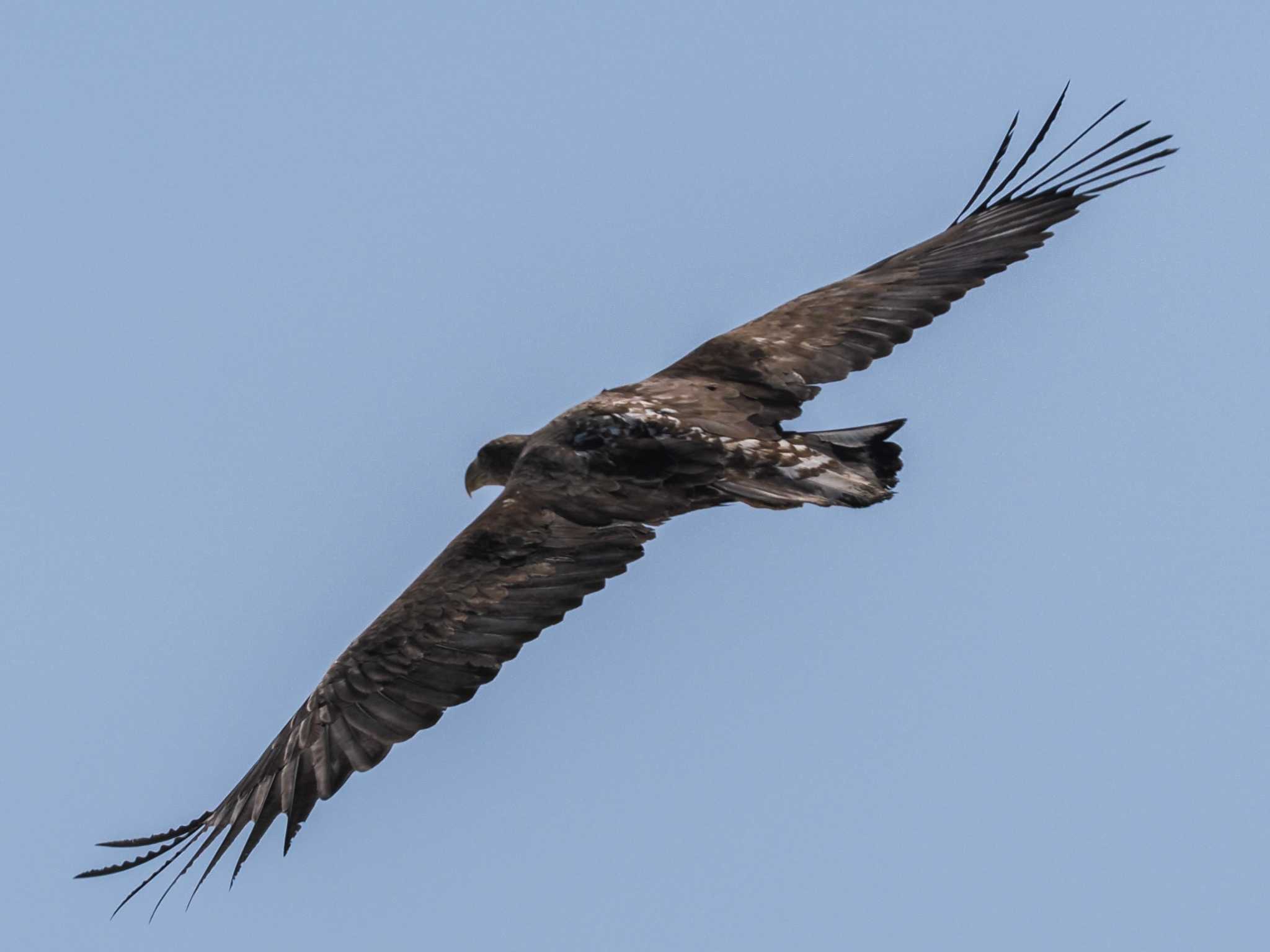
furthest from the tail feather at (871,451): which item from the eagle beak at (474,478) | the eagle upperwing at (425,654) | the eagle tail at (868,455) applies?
the eagle beak at (474,478)

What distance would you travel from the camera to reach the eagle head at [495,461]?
13172 mm

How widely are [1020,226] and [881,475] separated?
2179 mm

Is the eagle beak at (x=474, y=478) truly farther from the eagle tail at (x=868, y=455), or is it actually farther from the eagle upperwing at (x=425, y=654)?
the eagle tail at (x=868, y=455)

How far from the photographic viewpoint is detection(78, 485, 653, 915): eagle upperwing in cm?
1081

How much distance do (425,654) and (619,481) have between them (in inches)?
60.1

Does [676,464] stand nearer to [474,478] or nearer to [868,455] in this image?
[868,455]

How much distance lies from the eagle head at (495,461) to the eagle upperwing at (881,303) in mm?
930

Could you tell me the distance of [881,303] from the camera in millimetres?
13367

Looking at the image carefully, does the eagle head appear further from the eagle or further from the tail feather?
the tail feather

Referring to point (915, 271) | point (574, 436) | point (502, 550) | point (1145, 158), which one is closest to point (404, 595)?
point (502, 550)

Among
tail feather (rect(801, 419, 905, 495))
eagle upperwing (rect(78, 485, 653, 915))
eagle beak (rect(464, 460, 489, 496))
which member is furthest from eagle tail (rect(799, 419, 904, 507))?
eagle beak (rect(464, 460, 489, 496))

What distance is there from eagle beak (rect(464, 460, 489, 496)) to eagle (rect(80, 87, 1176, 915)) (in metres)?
0.01

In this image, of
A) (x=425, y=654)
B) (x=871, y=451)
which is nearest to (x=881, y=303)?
(x=871, y=451)

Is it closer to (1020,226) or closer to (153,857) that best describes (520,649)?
(153,857)
